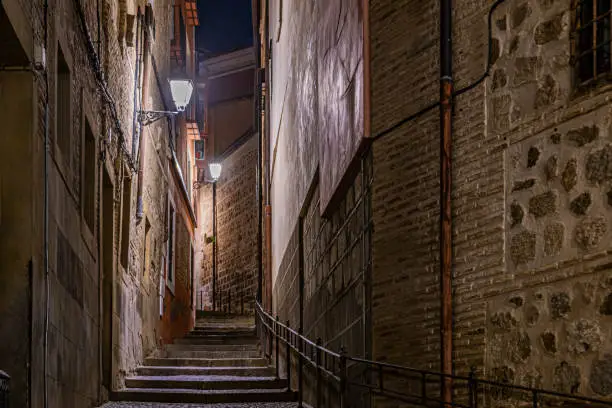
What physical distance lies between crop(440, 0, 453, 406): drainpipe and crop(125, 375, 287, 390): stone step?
5.60 metres

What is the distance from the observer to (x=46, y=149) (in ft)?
23.2

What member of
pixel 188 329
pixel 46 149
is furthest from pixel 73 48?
pixel 188 329

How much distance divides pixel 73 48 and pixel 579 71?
501 centimetres

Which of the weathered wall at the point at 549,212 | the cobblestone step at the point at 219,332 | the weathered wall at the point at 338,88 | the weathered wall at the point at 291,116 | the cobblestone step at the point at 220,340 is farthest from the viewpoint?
the cobblestone step at the point at 219,332

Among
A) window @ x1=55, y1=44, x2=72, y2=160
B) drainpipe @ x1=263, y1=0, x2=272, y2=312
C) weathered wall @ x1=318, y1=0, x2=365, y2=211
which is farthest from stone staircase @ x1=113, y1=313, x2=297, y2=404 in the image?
window @ x1=55, y1=44, x2=72, y2=160

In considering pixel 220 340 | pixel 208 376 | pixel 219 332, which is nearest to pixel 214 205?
pixel 219 332

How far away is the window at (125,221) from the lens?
1237cm

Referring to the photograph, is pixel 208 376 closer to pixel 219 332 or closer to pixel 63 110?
pixel 63 110

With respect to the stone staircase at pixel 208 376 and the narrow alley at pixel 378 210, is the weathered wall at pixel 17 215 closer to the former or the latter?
the narrow alley at pixel 378 210

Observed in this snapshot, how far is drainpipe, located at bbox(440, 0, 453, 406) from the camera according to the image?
21.7 ft

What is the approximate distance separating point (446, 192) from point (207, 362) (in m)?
7.88

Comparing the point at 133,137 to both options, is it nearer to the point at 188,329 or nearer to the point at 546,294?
the point at 546,294

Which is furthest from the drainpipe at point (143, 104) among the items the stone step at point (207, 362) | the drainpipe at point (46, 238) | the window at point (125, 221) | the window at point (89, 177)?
the drainpipe at point (46, 238)

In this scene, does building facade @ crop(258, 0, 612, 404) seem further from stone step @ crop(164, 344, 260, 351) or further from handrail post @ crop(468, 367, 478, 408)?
stone step @ crop(164, 344, 260, 351)
